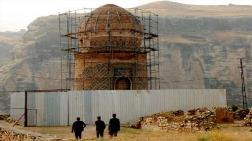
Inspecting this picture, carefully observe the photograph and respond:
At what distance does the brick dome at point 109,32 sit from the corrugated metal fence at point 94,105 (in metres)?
8.09

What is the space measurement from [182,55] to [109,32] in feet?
223

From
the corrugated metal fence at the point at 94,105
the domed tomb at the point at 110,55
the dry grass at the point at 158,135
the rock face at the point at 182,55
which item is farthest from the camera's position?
the rock face at the point at 182,55

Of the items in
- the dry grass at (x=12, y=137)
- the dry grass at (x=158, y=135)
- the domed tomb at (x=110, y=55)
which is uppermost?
the domed tomb at (x=110, y=55)

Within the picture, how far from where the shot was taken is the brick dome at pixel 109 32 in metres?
33.5

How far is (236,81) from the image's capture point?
94.8 metres

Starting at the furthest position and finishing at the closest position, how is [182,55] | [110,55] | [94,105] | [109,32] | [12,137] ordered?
[182,55]
[109,32]
[110,55]
[94,105]
[12,137]

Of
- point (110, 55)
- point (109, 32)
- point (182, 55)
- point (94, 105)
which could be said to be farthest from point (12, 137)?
point (182, 55)

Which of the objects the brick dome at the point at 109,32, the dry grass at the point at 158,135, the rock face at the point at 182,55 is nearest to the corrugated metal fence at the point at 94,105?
the dry grass at the point at 158,135

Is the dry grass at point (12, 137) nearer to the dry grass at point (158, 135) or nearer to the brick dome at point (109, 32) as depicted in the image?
the dry grass at point (158, 135)

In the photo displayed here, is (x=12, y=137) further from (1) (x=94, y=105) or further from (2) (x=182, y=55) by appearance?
(2) (x=182, y=55)

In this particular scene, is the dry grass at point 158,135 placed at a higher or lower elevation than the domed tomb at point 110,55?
lower

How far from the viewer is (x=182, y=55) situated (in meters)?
99.7

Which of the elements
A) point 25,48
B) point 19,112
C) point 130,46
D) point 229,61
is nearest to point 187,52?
point 229,61

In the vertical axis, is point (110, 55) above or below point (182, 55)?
below
